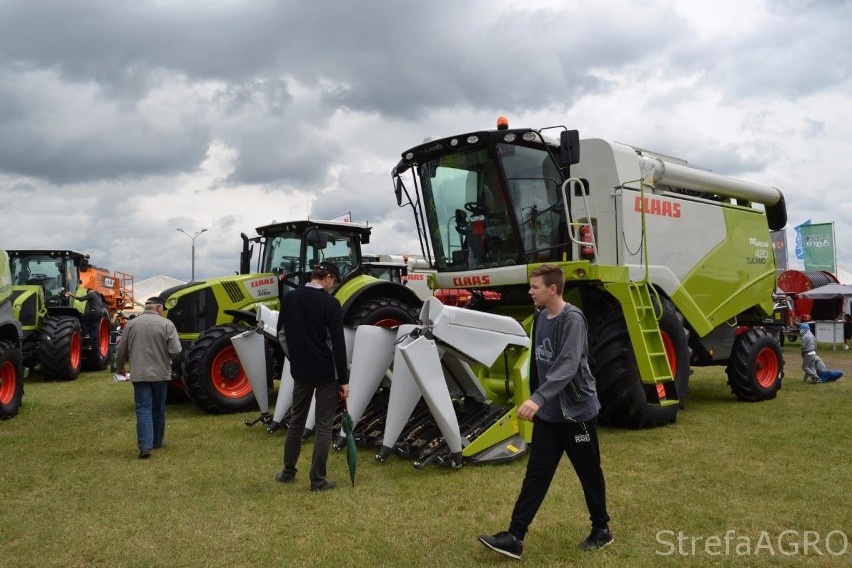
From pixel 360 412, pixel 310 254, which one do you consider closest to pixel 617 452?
pixel 360 412

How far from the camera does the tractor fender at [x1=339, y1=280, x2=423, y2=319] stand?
897 centimetres

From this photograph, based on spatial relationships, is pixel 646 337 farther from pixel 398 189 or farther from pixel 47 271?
pixel 47 271

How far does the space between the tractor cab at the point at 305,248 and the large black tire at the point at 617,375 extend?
4.06 meters

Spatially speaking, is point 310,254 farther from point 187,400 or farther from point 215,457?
point 215,457

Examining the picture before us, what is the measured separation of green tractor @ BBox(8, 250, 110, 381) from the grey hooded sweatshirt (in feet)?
37.3

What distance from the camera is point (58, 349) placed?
12.4 m

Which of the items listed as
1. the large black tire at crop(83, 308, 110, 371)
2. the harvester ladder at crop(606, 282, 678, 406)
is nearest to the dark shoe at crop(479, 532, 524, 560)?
the harvester ladder at crop(606, 282, 678, 406)

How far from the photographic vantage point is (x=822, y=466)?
568 cm

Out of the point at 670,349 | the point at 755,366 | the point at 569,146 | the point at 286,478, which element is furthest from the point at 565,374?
the point at 755,366

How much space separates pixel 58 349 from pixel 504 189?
30.6 feet

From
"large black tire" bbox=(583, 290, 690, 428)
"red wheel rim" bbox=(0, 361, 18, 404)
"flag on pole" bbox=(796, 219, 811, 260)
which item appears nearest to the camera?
"large black tire" bbox=(583, 290, 690, 428)

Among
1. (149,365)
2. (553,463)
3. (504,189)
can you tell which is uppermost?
(504,189)

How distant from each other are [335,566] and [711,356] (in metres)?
6.85

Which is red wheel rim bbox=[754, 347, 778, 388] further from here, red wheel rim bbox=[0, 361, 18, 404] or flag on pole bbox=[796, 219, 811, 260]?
flag on pole bbox=[796, 219, 811, 260]
